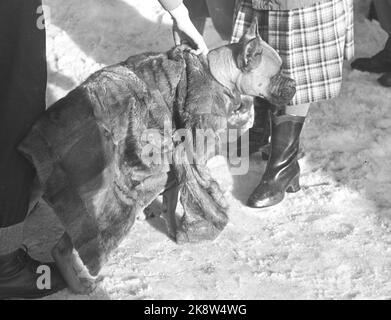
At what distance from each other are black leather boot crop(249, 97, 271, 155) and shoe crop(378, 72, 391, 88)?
103 cm

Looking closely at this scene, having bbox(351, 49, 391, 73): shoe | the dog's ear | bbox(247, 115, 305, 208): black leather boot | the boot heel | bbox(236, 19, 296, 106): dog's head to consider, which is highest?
the dog's ear

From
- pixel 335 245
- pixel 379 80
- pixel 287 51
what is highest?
pixel 287 51

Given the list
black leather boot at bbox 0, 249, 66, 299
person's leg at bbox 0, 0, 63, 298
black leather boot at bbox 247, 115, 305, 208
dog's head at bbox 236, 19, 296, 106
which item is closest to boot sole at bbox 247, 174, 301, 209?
black leather boot at bbox 247, 115, 305, 208

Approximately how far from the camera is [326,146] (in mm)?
3891

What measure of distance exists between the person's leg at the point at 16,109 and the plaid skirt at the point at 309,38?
1165 mm

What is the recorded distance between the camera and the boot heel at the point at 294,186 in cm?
354

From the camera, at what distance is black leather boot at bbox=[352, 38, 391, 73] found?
15.0 feet

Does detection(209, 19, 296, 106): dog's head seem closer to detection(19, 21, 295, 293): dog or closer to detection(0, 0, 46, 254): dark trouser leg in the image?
detection(19, 21, 295, 293): dog

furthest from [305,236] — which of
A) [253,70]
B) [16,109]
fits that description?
[16,109]

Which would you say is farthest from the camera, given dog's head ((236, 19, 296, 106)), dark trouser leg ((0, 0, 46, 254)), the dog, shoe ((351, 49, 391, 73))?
shoe ((351, 49, 391, 73))

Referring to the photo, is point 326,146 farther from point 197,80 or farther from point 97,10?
point 97,10
